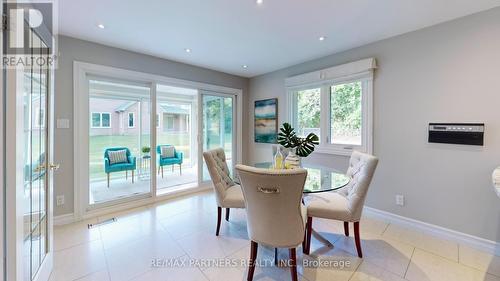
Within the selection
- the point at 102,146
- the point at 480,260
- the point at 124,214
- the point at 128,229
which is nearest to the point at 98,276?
the point at 128,229

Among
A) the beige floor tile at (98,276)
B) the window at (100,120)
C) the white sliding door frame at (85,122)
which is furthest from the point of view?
the window at (100,120)

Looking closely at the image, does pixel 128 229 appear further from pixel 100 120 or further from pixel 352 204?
pixel 352 204

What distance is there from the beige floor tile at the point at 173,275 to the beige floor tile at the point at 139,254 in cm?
7

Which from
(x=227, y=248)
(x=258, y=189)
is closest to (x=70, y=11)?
(x=258, y=189)

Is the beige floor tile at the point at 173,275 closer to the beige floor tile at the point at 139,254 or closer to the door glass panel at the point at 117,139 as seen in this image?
the beige floor tile at the point at 139,254

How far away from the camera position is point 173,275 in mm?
1722

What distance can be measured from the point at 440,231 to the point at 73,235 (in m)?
4.12

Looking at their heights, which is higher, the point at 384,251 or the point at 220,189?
the point at 220,189

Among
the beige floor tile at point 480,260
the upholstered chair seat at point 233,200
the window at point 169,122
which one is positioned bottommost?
the beige floor tile at point 480,260

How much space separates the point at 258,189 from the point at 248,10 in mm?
1723

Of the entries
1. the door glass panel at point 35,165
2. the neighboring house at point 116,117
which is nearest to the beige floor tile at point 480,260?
the door glass panel at point 35,165

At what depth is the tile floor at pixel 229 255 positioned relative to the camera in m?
1.71

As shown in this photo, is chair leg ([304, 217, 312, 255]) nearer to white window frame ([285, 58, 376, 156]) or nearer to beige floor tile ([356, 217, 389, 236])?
beige floor tile ([356, 217, 389, 236])

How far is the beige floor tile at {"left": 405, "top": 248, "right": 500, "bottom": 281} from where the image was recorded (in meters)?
1.68
